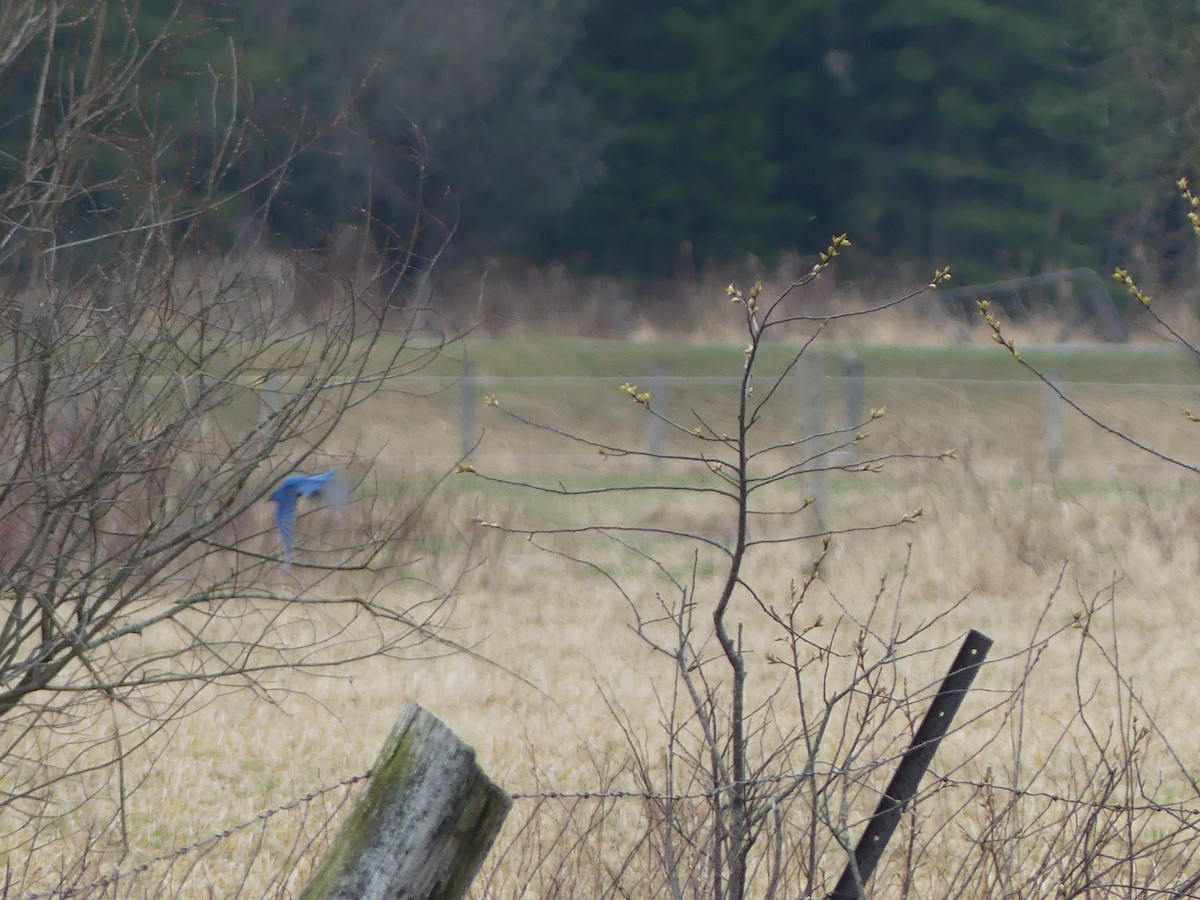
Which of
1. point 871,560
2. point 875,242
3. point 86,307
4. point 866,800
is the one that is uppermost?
point 86,307

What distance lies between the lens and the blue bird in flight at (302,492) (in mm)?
5371

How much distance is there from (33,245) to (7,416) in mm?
462

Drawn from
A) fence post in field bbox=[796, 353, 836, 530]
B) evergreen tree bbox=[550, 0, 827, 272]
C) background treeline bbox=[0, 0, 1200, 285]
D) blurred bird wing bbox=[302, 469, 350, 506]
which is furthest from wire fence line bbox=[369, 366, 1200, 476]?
blurred bird wing bbox=[302, 469, 350, 506]

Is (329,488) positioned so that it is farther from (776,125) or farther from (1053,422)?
(776,125)

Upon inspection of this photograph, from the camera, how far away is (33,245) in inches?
164

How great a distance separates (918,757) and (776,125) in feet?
121

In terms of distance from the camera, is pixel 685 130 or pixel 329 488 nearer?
pixel 329 488

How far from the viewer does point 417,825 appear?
2.44 m

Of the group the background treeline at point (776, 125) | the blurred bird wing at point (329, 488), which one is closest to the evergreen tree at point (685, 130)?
the background treeline at point (776, 125)

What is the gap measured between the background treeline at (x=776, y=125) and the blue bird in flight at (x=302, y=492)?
27210 mm

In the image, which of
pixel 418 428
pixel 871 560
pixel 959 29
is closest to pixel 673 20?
pixel 959 29

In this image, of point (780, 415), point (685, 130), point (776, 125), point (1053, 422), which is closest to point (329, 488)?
point (1053, 422)

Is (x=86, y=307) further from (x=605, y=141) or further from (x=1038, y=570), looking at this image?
(x=605, y=141)

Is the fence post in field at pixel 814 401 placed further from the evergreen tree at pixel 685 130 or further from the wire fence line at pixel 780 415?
the evergreen tree at pixel 685 130
